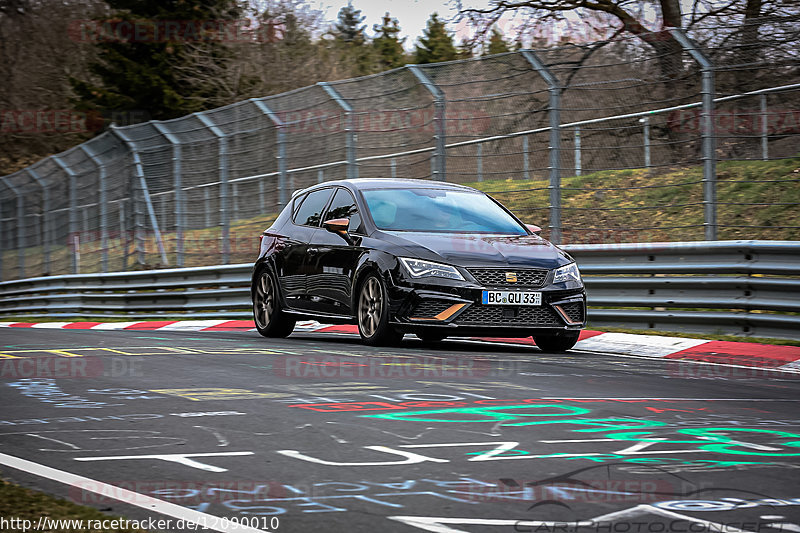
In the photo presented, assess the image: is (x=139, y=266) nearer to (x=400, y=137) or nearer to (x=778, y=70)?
(x=400, y=137)

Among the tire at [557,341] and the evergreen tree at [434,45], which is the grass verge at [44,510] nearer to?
the tire at [557,341]

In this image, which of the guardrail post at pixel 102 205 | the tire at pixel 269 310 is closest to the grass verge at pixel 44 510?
the tire at pixel 269 310

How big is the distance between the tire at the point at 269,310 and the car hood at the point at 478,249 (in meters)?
2.31

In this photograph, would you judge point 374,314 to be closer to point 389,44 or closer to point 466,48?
point 466,48

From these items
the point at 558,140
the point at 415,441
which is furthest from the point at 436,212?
the point at 415,441

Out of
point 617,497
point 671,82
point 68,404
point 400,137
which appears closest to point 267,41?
point 400,137

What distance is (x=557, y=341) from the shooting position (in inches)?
433

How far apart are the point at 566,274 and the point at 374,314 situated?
69.3 inches

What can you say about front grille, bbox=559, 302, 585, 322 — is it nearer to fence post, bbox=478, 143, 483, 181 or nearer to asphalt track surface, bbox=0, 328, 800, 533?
asphalt track surface, bbox=0, 328, 800, 533

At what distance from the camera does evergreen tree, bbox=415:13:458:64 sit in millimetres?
87750

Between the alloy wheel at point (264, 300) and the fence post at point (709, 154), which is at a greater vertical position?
the fence post at point (709, 154)

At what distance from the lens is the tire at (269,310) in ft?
42.0

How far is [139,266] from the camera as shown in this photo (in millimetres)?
22719

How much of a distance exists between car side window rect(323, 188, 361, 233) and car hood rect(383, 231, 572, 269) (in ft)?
2.01
